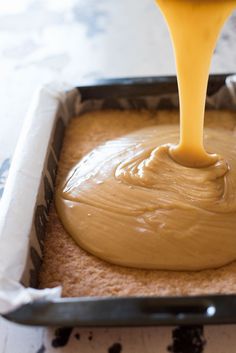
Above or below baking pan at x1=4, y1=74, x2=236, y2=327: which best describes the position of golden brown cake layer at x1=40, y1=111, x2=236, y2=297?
above

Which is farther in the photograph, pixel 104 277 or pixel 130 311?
pixel 104 277

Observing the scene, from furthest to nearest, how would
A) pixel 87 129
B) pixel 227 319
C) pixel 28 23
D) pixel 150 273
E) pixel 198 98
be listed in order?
pixel 28 23 < pixel 87 129 < pixel 198 98 < pixel 150 273 < pixel 227 319

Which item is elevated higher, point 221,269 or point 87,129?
point 87,129

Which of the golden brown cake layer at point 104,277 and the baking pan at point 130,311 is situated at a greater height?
the golden brown cake layer at point 104,277

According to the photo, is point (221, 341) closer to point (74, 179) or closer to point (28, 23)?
point (74, 179)

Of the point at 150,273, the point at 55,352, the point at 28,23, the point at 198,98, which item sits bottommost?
the point at 55,352

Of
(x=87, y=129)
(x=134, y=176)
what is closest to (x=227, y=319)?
(x=134, y=176)

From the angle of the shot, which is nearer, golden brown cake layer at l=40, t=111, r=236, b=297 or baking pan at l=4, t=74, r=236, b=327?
baking pan at l=4, t=74, r=236, b=327

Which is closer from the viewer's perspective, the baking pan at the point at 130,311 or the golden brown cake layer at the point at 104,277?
the baking pan at the point at 130,311

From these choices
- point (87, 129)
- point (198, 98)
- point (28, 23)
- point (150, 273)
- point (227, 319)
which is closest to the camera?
point (227, 319)

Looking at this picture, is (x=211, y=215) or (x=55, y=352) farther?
(x=211, y=215)
